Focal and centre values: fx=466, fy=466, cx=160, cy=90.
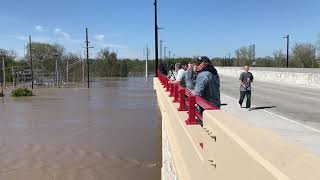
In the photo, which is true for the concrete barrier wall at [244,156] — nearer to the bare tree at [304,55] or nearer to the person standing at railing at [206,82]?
the person standing at railing at [206,82]

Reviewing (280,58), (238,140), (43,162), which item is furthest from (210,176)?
(280,58)

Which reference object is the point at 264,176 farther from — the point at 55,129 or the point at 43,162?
the point at 55,129

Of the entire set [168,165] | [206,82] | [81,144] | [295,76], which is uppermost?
[206,82]

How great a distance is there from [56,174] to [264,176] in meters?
12.0

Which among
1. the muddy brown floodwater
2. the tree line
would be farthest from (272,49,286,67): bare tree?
the muddy brown floodwater

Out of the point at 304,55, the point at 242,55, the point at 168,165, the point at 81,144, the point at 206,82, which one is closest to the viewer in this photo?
the point at 206,82

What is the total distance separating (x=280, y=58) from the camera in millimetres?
103562

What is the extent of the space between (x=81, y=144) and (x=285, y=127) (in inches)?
325

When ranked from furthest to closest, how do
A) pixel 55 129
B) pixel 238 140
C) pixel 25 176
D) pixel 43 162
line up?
pixel 55 129 → pixel 43 162 → pixel 25 176 → pixel 238 140

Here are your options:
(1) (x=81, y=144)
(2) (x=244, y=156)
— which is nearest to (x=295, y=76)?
(1) (x=81, y=144)

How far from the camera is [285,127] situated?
1316 cm

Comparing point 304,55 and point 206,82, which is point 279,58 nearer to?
point 304,55

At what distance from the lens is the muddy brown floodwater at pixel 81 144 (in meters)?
13.7

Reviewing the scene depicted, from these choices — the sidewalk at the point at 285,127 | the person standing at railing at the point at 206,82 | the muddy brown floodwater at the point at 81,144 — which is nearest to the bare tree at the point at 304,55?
the muddy brown floodwater at the point at 81,144
